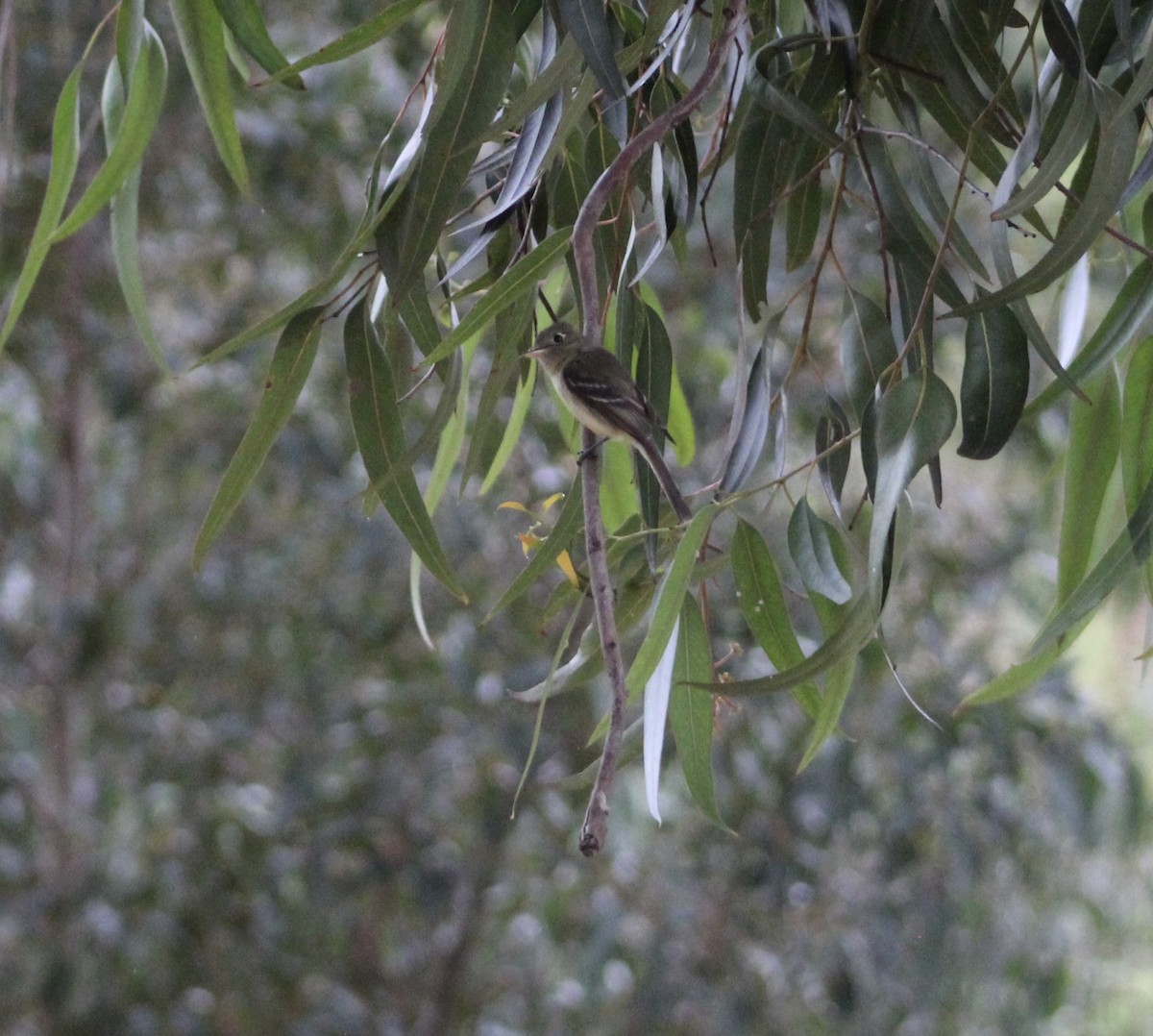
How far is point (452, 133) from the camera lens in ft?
3.69

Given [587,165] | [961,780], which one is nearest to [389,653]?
[961,780]

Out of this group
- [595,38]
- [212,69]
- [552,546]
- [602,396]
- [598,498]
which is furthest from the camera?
[602,396]

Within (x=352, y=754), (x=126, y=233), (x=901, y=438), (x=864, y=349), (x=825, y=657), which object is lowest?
(x=825, y=657)

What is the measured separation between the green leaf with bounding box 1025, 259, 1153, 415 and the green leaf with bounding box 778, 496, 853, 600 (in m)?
0.20

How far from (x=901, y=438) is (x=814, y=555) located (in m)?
0.21

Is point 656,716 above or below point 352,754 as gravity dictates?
below

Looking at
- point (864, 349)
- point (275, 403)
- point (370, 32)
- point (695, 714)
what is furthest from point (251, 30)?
point (695, 714)

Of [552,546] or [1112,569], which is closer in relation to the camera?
[1112,569]

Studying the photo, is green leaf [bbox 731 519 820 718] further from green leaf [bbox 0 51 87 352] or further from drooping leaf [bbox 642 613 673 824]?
green leaf [bbox 0 51 87 352]

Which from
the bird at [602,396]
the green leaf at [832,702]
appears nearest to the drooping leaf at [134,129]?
the bird at [602,396]

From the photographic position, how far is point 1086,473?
1.33m

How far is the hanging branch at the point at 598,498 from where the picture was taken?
768 mm

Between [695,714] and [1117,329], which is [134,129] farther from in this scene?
[1117,329]

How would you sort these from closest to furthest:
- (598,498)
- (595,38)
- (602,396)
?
(598,498) < (595,38) < (602,396)
